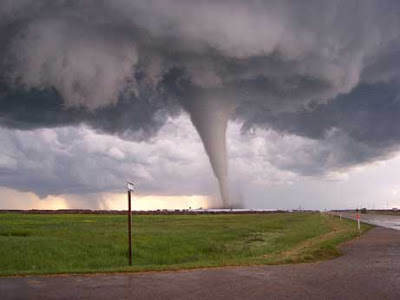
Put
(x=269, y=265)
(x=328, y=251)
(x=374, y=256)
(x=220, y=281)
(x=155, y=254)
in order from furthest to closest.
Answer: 1. (x=155, y=254)
2. (x=328, y=251)
3. (x=374, y=256)
4. (x=269, y=265)
5. (x=220, y=281)

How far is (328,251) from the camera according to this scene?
23812 millimetres

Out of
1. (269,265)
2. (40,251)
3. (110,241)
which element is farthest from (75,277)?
(110,241)

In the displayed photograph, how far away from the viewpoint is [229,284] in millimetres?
13836

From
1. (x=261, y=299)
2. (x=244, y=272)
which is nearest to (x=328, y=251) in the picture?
(x=244, y=272)

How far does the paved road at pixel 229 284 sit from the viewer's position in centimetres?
1216

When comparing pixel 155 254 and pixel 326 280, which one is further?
pixel 155 254

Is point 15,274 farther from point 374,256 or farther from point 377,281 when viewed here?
point 374,256

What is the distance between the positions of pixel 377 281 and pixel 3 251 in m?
21.6

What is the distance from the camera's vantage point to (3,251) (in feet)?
89.5

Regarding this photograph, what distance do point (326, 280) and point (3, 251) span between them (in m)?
20.3

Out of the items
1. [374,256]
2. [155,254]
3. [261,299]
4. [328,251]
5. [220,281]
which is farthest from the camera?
[155,254]

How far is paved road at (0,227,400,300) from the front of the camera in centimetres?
1216

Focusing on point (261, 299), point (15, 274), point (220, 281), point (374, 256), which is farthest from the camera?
point (374, 256)

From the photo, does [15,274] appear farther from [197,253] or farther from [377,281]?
[197,253]
